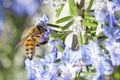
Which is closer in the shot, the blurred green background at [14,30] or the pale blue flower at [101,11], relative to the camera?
the pale blue flower at [101,11]

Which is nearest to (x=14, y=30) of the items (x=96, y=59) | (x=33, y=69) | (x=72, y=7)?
(x=33, y=69)

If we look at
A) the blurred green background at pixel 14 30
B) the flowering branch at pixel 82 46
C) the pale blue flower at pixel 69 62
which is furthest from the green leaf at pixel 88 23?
the blurred green background at pixel 14 30

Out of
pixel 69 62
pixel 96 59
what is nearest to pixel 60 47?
pixel 69 62

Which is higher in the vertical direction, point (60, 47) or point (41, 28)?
point (41, 28)

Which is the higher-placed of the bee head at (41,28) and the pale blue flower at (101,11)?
the pale blue flower at (101,11)

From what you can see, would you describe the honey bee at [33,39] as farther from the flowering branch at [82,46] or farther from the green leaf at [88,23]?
the green leaf at [88,23]

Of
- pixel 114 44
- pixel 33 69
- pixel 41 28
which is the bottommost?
pixel 33 69

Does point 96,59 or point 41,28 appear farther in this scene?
point 41,28

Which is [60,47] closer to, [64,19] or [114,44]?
[64,19]

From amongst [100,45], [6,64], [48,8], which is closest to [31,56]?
[6,64]
